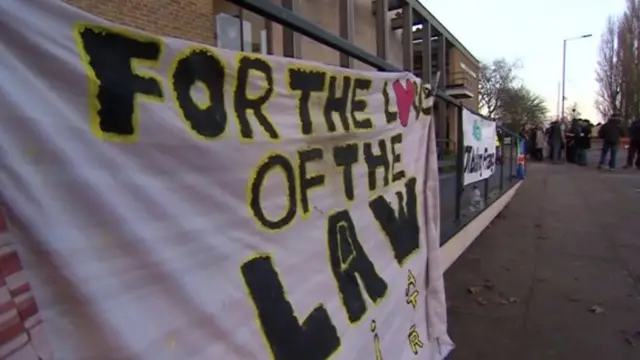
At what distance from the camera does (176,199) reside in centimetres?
107

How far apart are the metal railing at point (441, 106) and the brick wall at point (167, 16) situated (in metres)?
2.83

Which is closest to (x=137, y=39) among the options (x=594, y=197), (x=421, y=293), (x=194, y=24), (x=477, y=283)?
(x=421, y=293)

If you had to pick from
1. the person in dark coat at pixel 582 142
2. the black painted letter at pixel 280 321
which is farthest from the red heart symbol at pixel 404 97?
the person in dark coat at pixel 582 142

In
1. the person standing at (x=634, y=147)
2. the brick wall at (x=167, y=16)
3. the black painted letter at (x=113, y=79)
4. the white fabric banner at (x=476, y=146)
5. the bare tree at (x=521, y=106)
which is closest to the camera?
the black painted letter at (x=113, y=79)

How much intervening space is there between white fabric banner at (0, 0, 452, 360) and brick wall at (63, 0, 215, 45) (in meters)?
5.67

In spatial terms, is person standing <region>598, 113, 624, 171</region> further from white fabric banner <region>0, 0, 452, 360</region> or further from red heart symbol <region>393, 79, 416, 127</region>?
white fabric banner <region>0, 0, 452, 360</region>

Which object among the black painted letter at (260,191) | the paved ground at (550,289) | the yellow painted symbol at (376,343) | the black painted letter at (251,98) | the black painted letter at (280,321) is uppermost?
the black painted letter at (251,98)

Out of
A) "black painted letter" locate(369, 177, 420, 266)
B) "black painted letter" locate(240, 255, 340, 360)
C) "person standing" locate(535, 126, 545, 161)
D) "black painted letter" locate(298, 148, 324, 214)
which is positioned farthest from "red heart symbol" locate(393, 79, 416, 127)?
"person standing" locate(535, 126, 545, 161)

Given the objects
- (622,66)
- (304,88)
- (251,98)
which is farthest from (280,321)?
(622,66)

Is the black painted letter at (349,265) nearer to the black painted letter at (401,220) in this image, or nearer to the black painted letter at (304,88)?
the black painted letter at (401,220)

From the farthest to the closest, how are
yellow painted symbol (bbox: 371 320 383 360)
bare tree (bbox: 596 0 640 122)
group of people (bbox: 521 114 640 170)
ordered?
bare tree (bbox: 596 0 640 122) → group of people (bbox: 521 114 640 170) → yellow painted symbol (bbox: 371 320 383 360)

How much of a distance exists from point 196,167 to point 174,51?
0.91 ft

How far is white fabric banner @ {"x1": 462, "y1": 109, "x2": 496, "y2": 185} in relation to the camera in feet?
14.2

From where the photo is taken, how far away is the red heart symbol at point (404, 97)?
2373mm
